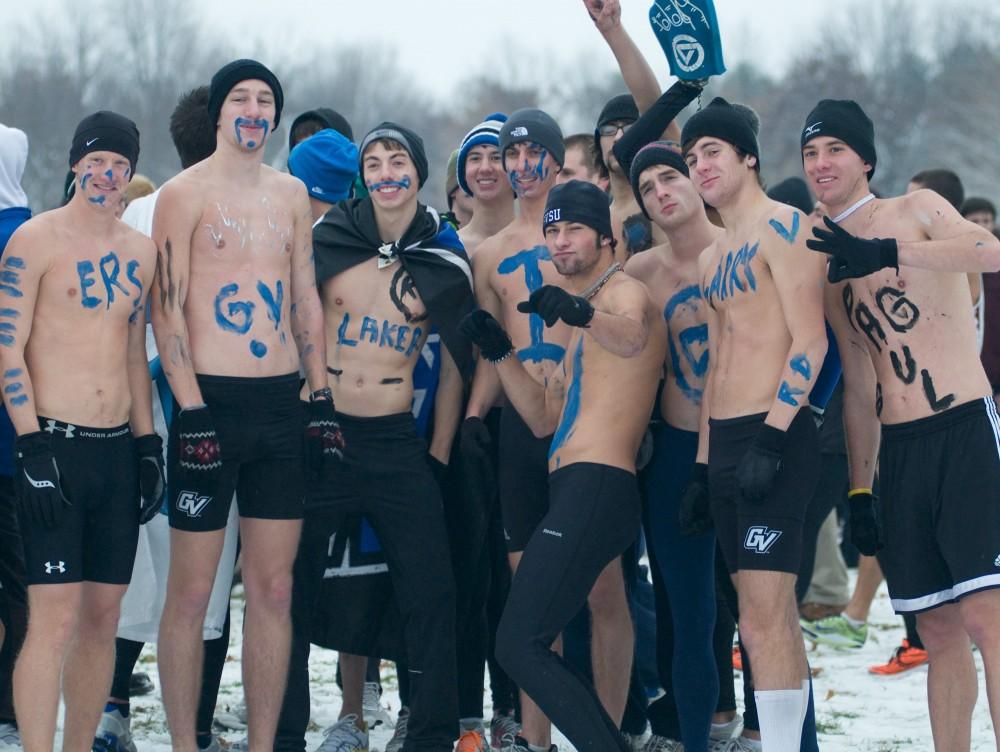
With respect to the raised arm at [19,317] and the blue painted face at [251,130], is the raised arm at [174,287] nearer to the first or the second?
the blue painted face at [251,130]

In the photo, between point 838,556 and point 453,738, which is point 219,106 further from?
point 838,556

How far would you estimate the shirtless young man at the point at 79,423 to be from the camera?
15.1 feet

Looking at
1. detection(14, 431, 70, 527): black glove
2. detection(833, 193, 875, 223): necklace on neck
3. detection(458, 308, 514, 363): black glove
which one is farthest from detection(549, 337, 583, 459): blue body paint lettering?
detection(14, 431, 70, 527): black glove

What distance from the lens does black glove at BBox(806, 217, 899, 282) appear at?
14.9 feet

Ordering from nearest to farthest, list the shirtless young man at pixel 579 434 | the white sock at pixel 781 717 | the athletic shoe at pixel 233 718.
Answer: the white sock at pixel 781 717 < the shirtless young man at pixel 579 434 < the athletic shoe at pixel 233 718

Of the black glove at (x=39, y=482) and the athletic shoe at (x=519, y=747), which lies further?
the athletic shoe at (x=519, y=747)

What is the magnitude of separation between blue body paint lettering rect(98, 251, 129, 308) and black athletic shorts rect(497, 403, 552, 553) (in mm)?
1655

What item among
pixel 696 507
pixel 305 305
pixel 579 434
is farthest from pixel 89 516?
pixel 696 507

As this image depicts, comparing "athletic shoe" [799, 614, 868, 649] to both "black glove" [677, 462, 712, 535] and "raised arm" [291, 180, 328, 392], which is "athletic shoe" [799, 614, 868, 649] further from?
"raised arm" [291, 180, 328, 392]

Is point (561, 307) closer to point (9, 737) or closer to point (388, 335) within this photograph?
point (388, 335)

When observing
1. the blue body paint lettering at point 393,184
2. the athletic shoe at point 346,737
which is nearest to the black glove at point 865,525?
the blue body paint lettering at point 393,184

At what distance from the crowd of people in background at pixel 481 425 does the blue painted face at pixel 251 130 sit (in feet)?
0.04

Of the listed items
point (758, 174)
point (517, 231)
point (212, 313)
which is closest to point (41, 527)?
point (212, 313)

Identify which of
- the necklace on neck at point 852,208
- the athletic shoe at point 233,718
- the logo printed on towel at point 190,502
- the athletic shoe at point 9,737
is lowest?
the athletic shoe at point 233,718
